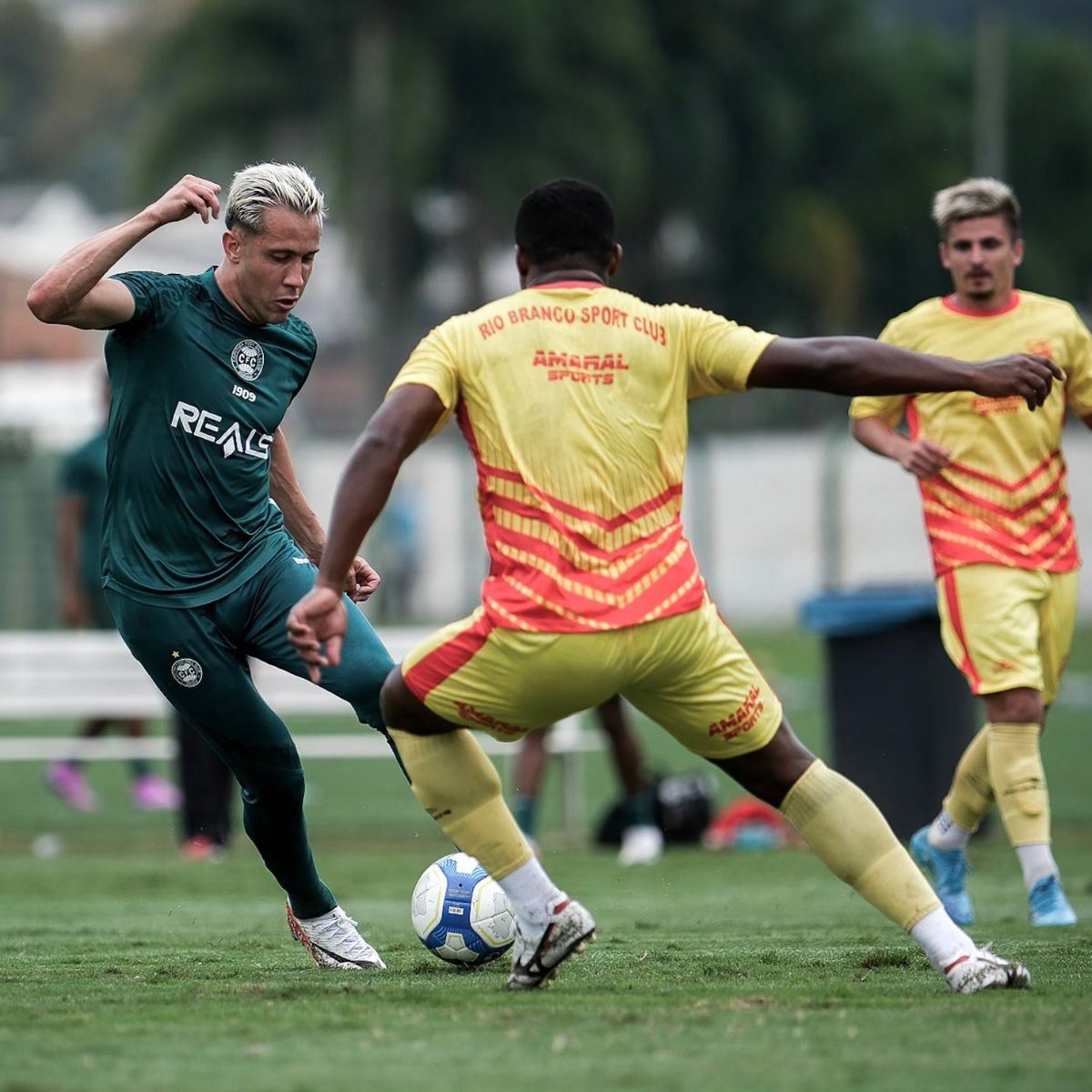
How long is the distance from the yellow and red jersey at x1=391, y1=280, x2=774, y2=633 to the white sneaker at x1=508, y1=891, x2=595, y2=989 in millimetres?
801

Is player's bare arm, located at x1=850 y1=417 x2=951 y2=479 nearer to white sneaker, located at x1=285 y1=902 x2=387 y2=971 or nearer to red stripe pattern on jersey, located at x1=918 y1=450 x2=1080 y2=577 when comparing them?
red stripe pattern on jersey, located at x1=918 y1=450 x2=1080 y2=577

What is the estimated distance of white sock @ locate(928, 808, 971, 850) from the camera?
25.8 feet

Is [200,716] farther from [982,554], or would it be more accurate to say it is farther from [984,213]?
[984,213]

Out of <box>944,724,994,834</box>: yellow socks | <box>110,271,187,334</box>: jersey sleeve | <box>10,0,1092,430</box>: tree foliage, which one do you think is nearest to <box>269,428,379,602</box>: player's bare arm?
<box>110,271,187,334</box>: jersey sleeve

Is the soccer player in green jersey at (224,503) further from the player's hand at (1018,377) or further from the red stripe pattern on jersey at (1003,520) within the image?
the red stripe pattern on jersey at (1003,520)

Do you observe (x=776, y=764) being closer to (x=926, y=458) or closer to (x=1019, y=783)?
(x=926, y=458)

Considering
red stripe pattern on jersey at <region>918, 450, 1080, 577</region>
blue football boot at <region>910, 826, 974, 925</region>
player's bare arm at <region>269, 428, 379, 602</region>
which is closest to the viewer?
player's bare arm at <region>269, 428, 379, 602</region>

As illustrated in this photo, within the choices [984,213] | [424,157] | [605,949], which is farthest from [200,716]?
[424,157]

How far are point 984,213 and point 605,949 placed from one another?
3.18 m

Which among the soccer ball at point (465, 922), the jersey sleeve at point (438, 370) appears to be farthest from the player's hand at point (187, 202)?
the soccer ball at point (465, 922)

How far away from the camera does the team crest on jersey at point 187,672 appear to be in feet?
20.0

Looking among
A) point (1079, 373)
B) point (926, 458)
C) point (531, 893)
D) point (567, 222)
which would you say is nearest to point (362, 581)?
point (531, 893)

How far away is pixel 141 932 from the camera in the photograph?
7.36 m

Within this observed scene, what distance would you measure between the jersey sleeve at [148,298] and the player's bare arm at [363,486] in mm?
1260
